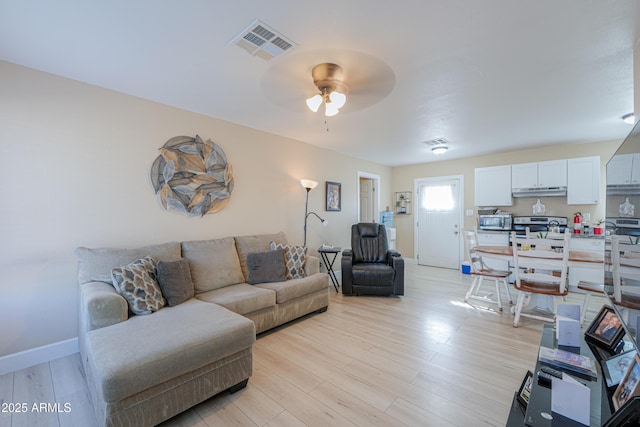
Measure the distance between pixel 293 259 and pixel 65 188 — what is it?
2309mm

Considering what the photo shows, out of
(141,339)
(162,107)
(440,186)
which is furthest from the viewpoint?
(440,186)

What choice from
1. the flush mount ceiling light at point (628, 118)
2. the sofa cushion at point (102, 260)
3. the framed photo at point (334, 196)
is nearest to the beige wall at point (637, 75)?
the flush mount ceiling light at point (628, 118)

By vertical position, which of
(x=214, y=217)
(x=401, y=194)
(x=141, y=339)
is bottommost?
(x=141, y=339)

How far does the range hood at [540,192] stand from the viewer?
14.7 ft

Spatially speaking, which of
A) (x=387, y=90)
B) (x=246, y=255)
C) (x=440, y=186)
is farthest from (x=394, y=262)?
(x=440, y=186)

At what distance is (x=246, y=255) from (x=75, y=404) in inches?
70.4

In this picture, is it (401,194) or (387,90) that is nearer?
(387,90)

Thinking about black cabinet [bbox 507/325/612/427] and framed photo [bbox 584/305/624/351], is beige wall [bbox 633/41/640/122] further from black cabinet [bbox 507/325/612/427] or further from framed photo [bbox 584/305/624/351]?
black cabinet [bbox 507/325/612/427]

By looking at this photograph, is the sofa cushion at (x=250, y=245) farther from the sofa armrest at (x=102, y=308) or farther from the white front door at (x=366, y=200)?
the white front door at (x=366, y=200)

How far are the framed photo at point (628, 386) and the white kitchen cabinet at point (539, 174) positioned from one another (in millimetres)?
4646

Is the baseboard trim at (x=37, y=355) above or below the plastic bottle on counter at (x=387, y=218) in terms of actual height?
below

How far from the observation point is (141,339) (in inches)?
63.8

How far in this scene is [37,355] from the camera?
2.18m

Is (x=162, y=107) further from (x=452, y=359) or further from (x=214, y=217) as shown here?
(x=452, y=359)
